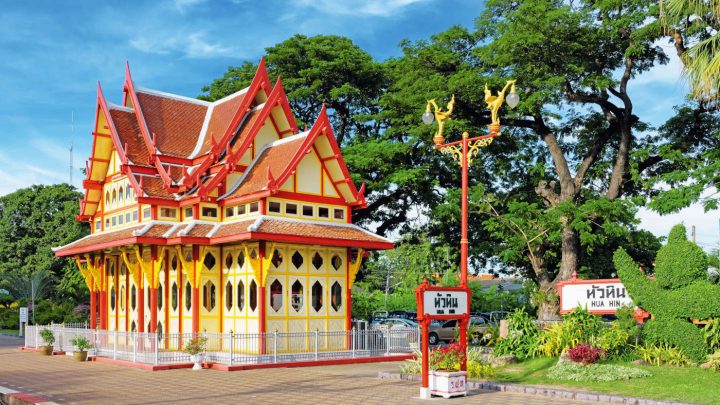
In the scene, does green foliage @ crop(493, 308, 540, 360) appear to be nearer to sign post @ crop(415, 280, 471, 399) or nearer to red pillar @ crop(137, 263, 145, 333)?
sign post @ crop(415, 280, 471, 399)

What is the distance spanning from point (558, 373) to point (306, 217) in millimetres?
10673

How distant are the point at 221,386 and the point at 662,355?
1133 cm

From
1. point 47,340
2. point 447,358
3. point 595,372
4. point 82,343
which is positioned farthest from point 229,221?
point 595,372

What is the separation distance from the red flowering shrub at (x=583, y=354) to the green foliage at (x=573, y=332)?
130 centimetres

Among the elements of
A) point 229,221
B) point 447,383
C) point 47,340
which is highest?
point 229,221

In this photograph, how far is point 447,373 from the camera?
15.1m

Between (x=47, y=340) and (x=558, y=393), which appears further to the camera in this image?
(x=47, y=340)

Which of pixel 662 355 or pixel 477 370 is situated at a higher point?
pixel 662 355

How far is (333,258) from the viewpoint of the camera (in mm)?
25391

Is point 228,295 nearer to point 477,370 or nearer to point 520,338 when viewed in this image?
point 520,338

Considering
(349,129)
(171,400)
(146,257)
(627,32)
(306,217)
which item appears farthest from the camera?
(349,129)

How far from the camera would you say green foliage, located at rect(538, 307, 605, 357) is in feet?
64.8

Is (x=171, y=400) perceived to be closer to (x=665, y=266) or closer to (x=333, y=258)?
(x=333, y=258)

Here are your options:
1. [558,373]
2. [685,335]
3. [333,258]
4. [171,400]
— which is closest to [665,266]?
[685,335]
